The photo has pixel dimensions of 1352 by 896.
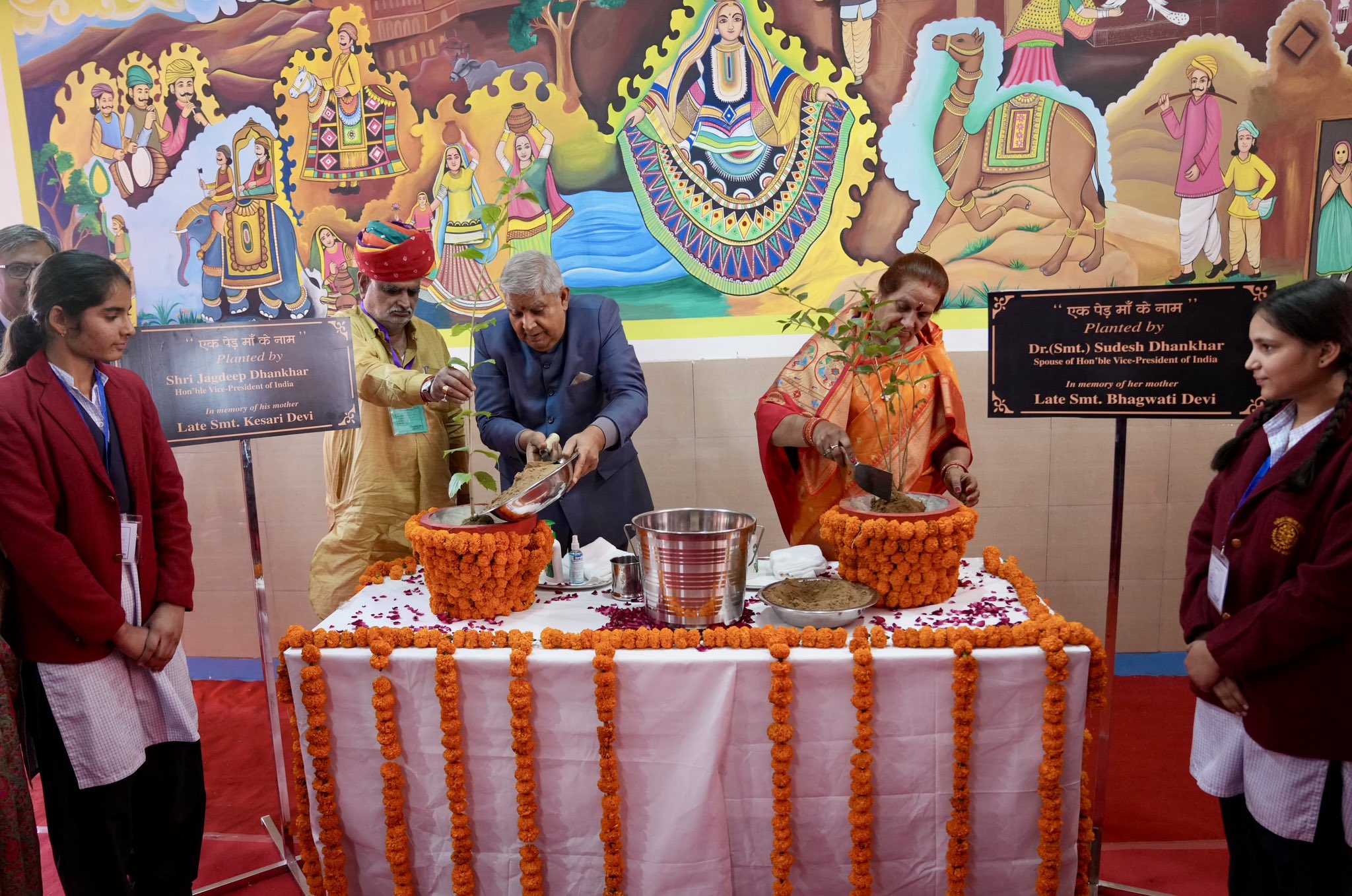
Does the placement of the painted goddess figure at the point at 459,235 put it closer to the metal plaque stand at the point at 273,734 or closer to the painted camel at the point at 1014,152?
the metal plaque stand at the point at 273,734

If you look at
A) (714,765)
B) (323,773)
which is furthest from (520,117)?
(714,765)

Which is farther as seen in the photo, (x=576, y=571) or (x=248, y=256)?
(x=248, y=256)

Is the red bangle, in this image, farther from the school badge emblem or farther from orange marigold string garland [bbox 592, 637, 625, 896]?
the school badge emblem

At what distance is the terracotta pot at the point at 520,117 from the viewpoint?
4168mm

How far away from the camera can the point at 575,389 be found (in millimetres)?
3100

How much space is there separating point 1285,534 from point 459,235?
3.74 metres

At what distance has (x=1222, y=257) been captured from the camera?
155 inches

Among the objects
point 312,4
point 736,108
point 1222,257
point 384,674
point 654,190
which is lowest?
point 384,674

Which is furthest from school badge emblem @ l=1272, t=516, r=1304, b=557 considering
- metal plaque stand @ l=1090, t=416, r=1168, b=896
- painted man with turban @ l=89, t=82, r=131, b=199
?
painted man with turban @ l=89, t=82, r=131, b=199

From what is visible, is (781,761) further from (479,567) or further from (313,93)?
(313,93)

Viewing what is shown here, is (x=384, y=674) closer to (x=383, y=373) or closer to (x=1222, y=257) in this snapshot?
(x=383, y=373)

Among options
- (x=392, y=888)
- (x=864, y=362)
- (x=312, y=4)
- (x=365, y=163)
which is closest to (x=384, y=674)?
(x=392, y=888)

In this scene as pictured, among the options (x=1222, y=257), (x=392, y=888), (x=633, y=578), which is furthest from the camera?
(x=1222, y=257)

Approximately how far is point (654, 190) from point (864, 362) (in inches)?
85.7
